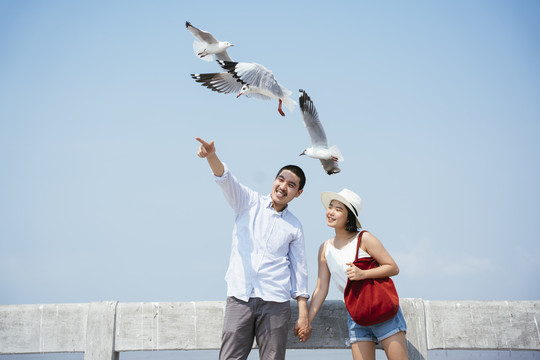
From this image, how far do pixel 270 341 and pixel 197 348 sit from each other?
936 millimetres

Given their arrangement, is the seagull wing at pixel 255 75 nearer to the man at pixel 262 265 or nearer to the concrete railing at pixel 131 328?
the man at pixel 262 265

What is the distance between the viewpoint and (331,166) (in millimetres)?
5668

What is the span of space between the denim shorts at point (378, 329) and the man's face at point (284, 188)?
96 cm

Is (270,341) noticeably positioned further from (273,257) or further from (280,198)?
(280,198)

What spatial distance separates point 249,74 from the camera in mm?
5086

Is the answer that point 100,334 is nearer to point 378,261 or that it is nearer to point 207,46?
point 378,261

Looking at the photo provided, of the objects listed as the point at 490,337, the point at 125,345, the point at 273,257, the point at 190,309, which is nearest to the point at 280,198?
the point at 273,257

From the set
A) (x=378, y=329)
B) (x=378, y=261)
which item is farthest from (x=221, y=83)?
(x=378, y=329)

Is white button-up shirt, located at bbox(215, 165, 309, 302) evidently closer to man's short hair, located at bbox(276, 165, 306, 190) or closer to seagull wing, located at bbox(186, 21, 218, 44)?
man's short hair, located at bbox(276, 165, 306, 190)

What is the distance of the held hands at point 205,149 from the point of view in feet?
10.7

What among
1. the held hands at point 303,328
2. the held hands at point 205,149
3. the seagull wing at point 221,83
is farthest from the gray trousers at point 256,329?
the seagull wing at point 221,83

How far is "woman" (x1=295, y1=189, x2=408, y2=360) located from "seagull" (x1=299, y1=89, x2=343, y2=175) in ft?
6.51

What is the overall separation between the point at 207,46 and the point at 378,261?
4.62 m

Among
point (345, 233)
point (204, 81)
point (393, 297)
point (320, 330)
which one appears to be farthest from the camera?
point (204, 81)
